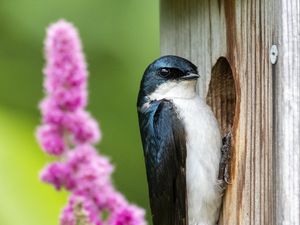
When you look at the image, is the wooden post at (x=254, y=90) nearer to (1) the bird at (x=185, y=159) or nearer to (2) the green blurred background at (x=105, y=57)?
(1) the bird at (x=185, y=159)

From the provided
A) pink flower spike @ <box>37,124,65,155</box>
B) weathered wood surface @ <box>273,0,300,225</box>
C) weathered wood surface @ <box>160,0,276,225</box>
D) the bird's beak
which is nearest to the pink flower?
pink flower spike @ <box>37,124,65,155</box>

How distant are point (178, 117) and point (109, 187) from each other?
1.60m

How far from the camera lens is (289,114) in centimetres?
144

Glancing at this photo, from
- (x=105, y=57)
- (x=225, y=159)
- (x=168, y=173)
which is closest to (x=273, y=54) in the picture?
(x=225, y=159)

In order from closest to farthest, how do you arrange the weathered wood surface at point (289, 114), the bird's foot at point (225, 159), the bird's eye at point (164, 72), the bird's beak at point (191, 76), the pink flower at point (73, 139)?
the pink flower at point (73, 139) < the weathered wood surface at point (289, 114) < the bird's foot at point (225, 159) < the bird's beak at point (191, 76) < the bird's eye at point (164, 72)

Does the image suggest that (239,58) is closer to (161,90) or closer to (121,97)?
(161,90)

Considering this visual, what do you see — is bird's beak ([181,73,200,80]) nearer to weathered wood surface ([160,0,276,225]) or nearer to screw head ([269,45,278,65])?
weathered wood surface ([160,0,276,225])

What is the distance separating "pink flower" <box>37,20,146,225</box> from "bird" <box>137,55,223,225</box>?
151 centimetres

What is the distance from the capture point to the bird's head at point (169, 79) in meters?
2.06

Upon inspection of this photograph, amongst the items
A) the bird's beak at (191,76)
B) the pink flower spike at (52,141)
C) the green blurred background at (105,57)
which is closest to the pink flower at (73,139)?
the pink flower spike at (52,141)

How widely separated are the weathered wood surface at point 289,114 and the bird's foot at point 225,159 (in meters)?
0.41

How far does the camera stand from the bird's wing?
77.5 inches

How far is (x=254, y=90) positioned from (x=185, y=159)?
416mm

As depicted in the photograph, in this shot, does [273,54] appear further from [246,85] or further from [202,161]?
[202,161]
